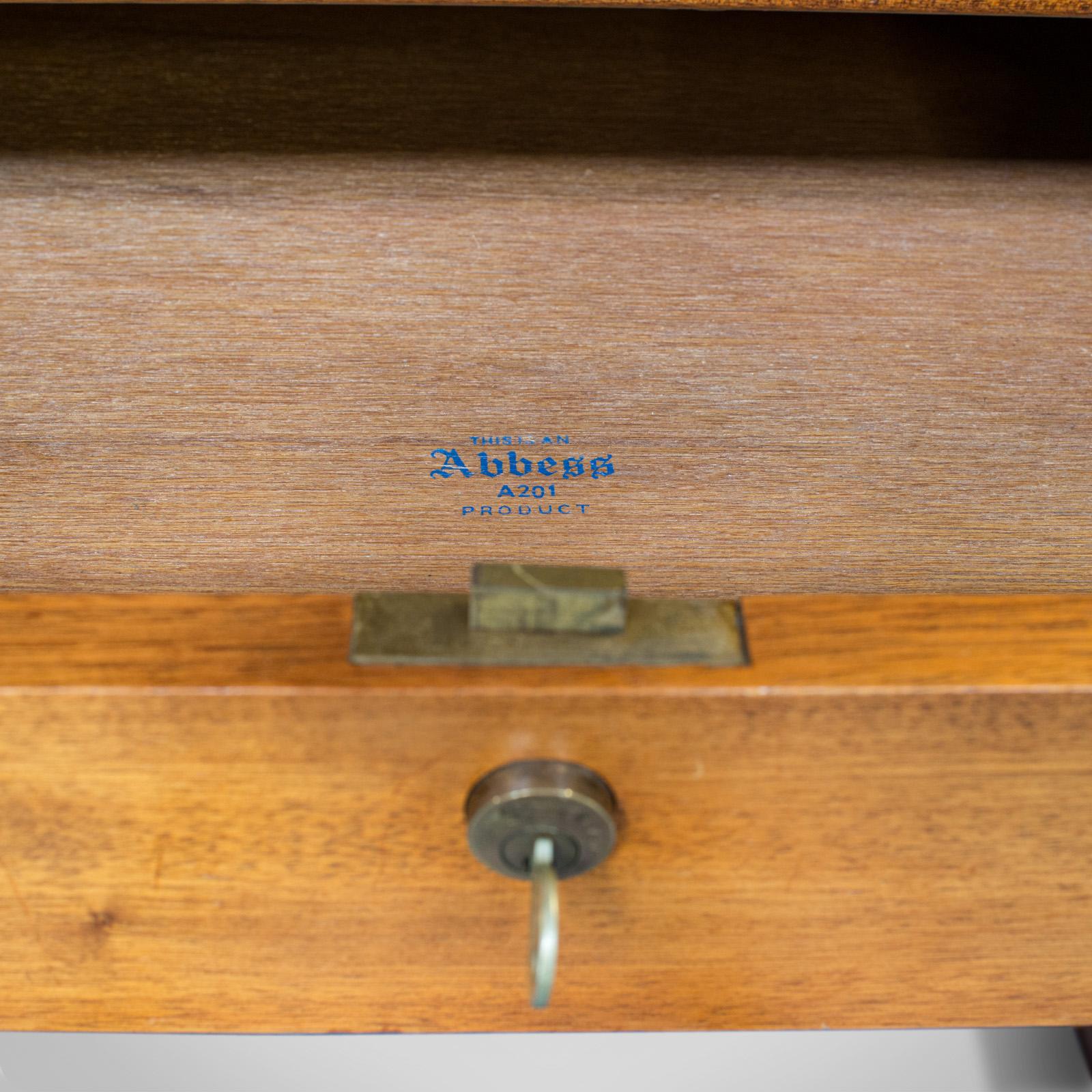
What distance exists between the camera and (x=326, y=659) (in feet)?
0.83

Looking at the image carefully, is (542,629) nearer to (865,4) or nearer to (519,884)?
(519,884)

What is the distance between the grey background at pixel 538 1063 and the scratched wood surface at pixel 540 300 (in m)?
0.20

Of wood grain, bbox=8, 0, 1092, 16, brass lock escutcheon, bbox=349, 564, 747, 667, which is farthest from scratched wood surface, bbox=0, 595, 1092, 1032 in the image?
wood grain, bbox=8, 0, 1092, 16

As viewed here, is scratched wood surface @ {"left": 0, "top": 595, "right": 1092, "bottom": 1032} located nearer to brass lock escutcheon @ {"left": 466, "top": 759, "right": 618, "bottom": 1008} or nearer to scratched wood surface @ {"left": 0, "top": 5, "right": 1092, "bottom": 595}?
brass lock escutcheon @ {"left": 466, "top": 759, "right": 618, "bottom": 1008}

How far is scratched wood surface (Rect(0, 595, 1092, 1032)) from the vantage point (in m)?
0.25

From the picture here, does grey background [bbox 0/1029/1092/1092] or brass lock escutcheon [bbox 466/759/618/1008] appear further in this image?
grey background [bbox 0/1029/1092/1092]

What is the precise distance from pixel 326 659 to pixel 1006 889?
0.68 feet

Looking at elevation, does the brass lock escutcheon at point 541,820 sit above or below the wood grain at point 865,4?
below

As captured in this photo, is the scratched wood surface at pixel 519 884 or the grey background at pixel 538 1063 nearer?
the scratched wood surface at pixel 519 884

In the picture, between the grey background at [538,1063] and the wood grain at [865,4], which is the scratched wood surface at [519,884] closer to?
the grey background at [538,1063]

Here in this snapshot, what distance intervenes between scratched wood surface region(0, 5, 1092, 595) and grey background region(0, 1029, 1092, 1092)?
0.20 meters

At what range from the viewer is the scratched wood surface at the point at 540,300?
0.40 meters

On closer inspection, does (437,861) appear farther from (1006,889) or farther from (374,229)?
(374,229)

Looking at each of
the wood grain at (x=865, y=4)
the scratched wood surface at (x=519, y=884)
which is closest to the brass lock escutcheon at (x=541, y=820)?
the scratched wood surface at (x=519, y=884)
